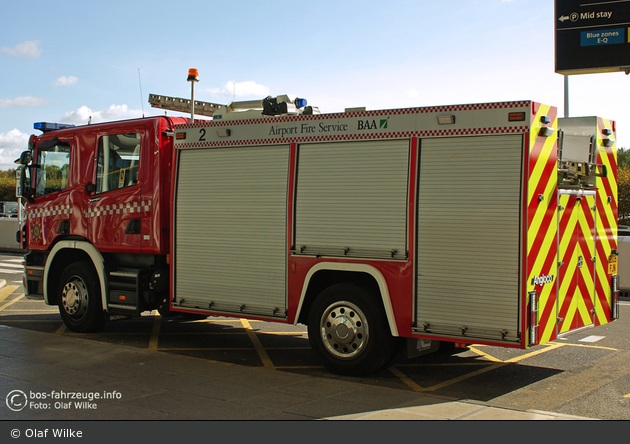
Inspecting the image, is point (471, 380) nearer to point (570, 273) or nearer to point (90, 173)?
point (570, 273)

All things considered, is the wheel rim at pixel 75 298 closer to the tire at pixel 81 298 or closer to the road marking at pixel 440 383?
the tire at pixel 81 298

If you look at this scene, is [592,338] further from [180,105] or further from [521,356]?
[180,105]

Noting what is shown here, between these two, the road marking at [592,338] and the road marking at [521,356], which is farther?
the road marking at [592,338]

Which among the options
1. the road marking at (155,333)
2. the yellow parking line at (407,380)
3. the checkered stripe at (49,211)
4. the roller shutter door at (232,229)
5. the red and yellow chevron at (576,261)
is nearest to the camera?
the yellow parking line at (407,380)

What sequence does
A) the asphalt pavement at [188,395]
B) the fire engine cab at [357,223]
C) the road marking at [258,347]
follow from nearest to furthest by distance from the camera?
the asphalt pavement at [188,395]
the fire engine cab at [357,223]
the road marking at [258,347]

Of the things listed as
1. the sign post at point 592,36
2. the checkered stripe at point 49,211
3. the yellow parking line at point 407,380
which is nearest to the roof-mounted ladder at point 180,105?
the checkered stripe at point 49,211

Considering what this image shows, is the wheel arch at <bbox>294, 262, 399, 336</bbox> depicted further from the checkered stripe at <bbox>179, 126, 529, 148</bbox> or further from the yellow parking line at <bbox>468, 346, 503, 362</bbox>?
the yellow parking line at <bbox>468, 346, 503, 362</bbox>

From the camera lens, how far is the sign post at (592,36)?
506 inches

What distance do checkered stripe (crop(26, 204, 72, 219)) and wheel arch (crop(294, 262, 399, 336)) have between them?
14.3ft

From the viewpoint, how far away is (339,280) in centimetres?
735

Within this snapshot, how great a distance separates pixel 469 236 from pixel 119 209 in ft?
16.8

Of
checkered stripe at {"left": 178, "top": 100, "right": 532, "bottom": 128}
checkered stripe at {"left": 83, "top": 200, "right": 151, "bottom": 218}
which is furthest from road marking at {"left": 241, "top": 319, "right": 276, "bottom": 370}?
checkered stripe at {"left": 178, "top": 100, "right": 532, "bottom": 128}

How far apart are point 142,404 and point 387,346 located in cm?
260

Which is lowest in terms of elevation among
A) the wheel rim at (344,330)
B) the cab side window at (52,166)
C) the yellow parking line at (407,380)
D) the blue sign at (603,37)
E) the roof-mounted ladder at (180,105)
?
the yellow parking line at (407,380)
